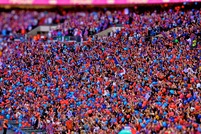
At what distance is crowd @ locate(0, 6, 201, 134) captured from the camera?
15656 millimetres

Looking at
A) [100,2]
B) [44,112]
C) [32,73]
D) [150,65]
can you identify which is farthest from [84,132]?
[32,73]

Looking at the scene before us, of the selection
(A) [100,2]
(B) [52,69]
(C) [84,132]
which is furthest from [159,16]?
(A) [100,2]

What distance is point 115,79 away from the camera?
19969mm

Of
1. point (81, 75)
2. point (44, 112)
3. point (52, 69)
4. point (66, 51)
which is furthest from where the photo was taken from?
point (66, 51)

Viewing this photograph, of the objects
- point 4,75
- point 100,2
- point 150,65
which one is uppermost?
point 100,2

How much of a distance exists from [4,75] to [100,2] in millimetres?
16796

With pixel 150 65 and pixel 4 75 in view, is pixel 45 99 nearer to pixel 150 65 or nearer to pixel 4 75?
pixel 150 65

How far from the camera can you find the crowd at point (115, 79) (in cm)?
1566

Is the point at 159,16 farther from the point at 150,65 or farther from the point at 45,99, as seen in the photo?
the point at 45,99

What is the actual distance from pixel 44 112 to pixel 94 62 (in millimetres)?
4622

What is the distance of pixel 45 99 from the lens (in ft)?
Result: 66.1

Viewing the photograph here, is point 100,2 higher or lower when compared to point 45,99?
higher

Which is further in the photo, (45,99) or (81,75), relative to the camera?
(81,75)

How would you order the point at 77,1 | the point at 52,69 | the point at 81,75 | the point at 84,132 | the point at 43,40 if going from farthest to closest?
the point at 43,40 → the point at 52,69 → the point at 81,75 → the point at 84,132 → the point at 77,1
